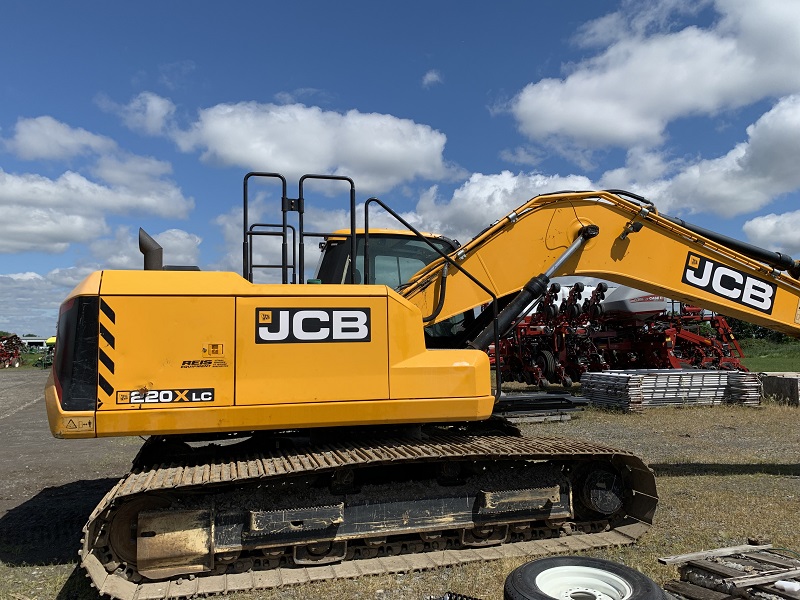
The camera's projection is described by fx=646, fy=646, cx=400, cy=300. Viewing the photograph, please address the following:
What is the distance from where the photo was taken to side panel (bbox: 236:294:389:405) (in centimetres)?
480


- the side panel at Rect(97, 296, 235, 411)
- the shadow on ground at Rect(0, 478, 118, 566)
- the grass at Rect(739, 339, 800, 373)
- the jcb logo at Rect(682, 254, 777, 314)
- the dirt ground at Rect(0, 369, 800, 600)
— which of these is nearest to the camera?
the side panel at Rect(97, 296, 235, 411)

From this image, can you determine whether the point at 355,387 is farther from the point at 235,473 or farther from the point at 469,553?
the point at 469,553

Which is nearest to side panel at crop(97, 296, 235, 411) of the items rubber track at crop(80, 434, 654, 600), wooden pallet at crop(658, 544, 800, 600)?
rubber track at crop(80, 434, 654, 600)

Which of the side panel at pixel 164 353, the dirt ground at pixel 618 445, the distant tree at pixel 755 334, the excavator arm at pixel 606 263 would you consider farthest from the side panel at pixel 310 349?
the distant tree at pixel 755 334

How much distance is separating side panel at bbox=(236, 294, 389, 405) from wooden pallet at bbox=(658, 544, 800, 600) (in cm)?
239

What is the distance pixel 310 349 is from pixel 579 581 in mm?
2450

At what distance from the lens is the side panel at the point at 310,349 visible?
480cm

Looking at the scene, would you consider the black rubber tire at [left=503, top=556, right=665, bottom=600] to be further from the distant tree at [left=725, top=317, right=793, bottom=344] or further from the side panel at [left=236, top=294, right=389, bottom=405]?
the distant tree at [left=725, top=317, right=793, bottom=344]

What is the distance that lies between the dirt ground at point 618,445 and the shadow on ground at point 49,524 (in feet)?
0.04

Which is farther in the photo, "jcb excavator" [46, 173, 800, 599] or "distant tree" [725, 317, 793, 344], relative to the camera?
"distant tree" [725, 317, 793, 344]

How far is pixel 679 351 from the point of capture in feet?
67.5

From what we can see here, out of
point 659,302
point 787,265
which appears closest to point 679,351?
point 659,302

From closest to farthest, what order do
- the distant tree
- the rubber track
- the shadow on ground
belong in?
the rubber track < the shadow on ground < the distant tree

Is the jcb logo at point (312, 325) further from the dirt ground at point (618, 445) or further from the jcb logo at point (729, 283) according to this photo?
the jcb logo at point (729, 283)
